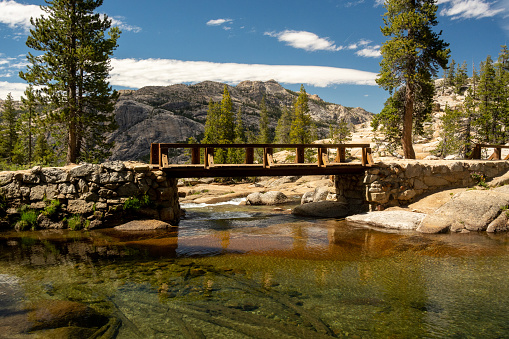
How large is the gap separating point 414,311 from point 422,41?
841 inches

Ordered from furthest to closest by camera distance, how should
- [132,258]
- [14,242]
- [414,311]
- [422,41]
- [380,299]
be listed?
1. [422,41]
2. [14,242]
3. [132,258]
4. [380,299]
5. [414,311]

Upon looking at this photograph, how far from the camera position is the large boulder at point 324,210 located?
15898 mm

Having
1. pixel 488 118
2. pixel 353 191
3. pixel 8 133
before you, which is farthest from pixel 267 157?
pixel 8 133

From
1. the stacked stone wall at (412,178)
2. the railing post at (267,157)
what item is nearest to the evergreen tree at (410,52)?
the stacked stone wall at (412,178)

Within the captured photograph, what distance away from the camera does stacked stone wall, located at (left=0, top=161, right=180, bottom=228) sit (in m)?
12.4

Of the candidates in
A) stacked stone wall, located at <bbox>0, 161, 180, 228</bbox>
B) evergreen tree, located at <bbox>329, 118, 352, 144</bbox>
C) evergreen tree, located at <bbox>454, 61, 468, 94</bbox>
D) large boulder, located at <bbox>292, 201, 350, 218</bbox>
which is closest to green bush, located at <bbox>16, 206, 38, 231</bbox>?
stacked stone wall, located at <bbox>0, 161, 180, 228</bbox>

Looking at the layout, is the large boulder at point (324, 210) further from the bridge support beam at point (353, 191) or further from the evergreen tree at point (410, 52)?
the evergreen tree at point (410, 52)

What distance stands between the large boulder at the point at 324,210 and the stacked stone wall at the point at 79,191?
26.1 feet

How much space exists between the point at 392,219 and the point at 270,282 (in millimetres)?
8266

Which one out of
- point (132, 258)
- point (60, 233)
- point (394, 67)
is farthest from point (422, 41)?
point (60, 233)

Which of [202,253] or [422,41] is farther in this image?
[422,41]

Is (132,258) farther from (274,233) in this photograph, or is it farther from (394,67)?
(394,67)

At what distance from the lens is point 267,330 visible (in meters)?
4.79

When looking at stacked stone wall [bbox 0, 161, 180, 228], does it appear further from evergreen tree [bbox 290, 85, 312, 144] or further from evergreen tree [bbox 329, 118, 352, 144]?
evergreen tree [bbox 329, 118, 352, 144]
